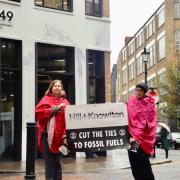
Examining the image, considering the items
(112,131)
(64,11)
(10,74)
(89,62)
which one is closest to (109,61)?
(89,62)

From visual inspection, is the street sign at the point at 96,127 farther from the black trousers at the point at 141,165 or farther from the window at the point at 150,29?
the window at the point at 150,29

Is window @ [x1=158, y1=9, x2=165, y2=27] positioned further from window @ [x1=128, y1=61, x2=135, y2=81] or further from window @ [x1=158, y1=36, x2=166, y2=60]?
window @ [x1=128, y1=61, x2=135, y2=81]

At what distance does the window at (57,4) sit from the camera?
21.1 meters

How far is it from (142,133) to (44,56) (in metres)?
13.3

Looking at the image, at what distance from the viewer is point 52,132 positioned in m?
8.22

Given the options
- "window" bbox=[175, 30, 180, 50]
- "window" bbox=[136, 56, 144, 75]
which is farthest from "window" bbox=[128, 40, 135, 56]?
"window" bbox=[175, 30, 180, 50]

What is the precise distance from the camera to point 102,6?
75.4 ft

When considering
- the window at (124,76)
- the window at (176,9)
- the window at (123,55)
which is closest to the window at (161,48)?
the window at (176,9)

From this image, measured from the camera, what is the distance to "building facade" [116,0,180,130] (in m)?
64.2

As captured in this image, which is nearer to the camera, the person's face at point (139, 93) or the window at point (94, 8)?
the person's face at point (139, 93)

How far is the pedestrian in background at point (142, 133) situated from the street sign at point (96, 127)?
1.21 feet

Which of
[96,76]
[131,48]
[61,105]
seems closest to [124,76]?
[131,48]

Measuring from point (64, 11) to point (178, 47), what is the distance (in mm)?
44635

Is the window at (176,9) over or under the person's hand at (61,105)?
over
